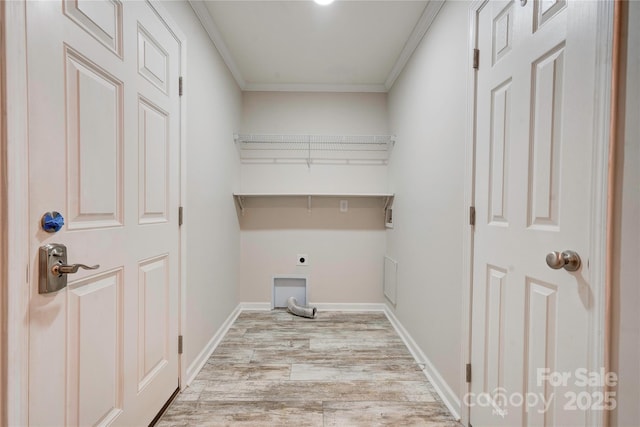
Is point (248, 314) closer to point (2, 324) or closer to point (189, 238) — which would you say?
point (189, 238)

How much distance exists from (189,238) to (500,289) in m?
1.75

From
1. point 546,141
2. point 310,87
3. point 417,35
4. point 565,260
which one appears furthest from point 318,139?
point 565,260

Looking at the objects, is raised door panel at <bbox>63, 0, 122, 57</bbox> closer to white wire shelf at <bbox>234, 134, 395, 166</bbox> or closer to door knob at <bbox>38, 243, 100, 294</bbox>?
door knob at <bbox>38, 243, 100, 294</bbox>

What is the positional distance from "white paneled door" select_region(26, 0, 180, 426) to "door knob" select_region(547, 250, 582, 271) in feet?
5.10

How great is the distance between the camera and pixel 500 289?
1.27 m

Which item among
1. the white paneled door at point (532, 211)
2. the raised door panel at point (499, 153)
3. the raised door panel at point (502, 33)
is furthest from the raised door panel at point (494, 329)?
the raised door panel at point (502, 33)

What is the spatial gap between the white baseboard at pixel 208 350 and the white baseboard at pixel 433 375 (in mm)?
1564

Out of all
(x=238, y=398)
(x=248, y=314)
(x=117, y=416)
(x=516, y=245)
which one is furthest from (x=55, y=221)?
(x=248, y=314)

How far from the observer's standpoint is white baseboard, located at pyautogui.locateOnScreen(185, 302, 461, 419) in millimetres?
1707

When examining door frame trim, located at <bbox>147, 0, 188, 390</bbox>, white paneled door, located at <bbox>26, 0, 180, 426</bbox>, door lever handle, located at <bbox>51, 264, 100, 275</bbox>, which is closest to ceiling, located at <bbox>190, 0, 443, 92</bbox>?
door frame trim, located at <bbox>147, 0, 188, 390</bbox>

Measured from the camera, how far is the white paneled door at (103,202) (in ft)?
2.88

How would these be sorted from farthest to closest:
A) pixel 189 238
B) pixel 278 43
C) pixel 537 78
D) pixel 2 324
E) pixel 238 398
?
pixel 278 43 < pixel 189 238 < pixel 238 398 < pixel 537 78 < pixel 2 324

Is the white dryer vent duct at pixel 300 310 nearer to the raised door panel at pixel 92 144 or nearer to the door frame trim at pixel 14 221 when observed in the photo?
the raised door panel at pixel 92 144

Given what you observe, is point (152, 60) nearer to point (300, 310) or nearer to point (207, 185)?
point (207, 185)
